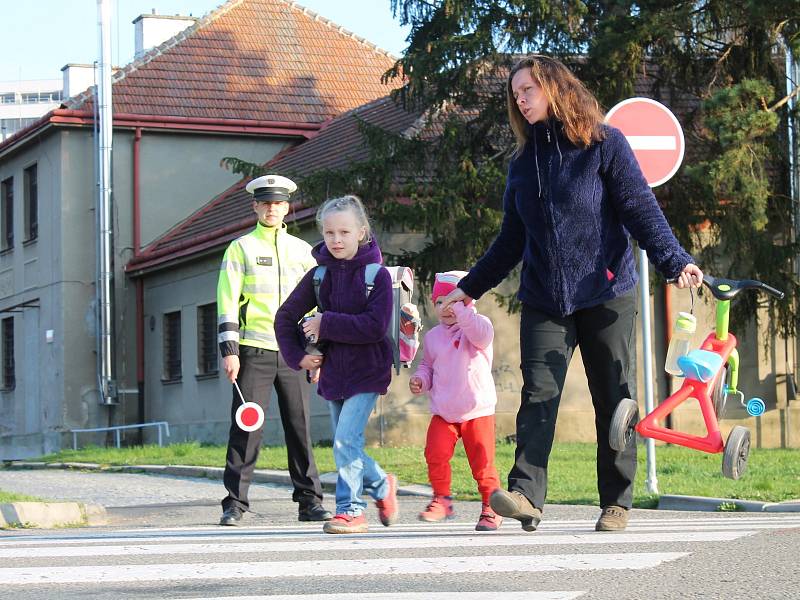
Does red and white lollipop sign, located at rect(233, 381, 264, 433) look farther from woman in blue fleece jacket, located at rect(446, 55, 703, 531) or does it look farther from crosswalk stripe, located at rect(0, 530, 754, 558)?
woman in blue fleece jacket, located at rect(446, 55, 703, 531)

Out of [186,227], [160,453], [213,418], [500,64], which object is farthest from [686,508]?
[186,227]

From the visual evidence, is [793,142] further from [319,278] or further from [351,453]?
[351,453]

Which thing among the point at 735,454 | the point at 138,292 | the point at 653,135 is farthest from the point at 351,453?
the point at 138,292

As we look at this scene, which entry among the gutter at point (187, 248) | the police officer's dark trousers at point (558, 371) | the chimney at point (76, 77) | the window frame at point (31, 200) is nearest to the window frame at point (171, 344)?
the gutter at point (187, 248)

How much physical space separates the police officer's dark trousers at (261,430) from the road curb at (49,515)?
192cm

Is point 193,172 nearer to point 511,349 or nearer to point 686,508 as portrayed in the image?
point 511,349

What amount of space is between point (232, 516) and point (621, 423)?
3.13 metres

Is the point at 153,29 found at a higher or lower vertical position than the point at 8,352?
higher

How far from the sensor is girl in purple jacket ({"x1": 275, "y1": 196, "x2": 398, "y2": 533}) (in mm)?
7301

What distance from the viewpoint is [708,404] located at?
250 inches

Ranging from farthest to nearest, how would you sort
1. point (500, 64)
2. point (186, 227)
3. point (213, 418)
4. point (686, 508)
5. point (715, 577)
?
point (186, 227)
point (213, 418)
point (500, 64)
point (686, 508)
point (715, 577)

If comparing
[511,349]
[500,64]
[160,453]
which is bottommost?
[160,453]

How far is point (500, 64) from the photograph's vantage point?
18438mm

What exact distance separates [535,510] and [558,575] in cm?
101
